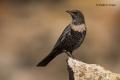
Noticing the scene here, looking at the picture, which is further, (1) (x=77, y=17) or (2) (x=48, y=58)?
(2) (x=48, y=58)

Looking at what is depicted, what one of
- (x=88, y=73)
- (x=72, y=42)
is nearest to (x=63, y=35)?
(x=72, y=42)

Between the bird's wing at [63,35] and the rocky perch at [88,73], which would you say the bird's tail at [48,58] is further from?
the rocky perch at [88,73]

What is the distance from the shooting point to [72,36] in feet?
11.6

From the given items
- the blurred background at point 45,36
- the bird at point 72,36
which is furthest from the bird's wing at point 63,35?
the blurred background at point 45,36

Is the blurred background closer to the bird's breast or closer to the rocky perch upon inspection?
the bird's breast

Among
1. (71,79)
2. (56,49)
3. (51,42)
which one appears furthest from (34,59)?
(71,79)

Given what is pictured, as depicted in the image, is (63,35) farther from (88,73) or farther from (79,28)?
(88,73)

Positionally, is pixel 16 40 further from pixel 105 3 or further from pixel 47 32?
pixel 105 3

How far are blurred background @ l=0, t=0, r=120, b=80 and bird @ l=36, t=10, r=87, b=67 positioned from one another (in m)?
0.26

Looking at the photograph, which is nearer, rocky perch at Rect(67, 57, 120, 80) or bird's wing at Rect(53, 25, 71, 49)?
rocky perch at Rect(67, 57, 120, 80)

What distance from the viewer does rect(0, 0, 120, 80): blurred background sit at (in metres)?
3.96

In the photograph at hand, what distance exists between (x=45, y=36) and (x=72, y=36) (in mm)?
Answer: 537

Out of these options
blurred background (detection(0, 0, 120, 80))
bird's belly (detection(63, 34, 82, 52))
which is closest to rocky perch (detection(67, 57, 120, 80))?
bird's belly (detection(63, 34, 82, 52))

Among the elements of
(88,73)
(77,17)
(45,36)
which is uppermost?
(77,17)
